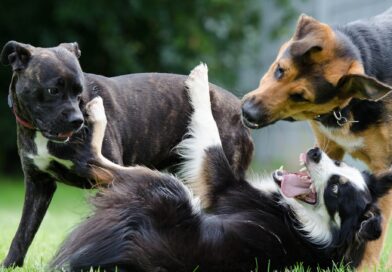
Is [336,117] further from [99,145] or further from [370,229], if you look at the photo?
[99,145]

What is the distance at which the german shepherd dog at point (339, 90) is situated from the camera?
5566mm

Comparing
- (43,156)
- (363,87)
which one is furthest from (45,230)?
(363,87)

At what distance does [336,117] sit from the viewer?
5.83 m

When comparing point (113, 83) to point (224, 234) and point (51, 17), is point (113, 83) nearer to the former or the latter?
point (224, 234)

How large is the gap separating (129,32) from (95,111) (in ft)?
44.2

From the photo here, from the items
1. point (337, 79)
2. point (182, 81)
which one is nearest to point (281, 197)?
point (337, 79)

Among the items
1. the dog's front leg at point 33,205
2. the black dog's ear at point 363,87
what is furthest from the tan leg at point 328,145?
the dog's front leg at point 33,205

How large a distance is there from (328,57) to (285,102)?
46cm

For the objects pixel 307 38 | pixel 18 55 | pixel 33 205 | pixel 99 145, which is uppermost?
pixel 307 38

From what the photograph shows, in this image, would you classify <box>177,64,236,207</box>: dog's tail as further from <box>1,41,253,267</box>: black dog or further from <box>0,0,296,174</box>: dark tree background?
<box>0,0,296,174</box>: dark tree background

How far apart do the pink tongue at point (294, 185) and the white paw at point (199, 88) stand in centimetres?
99

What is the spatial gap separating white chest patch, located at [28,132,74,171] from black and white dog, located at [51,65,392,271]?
0.88 feet

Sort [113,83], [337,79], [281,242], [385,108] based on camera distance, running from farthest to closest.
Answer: [113,83] → [385,108] → [337,79] → [281,242]

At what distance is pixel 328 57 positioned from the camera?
563cm
